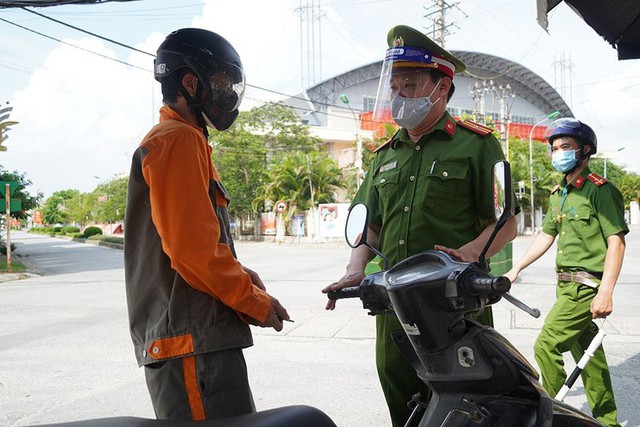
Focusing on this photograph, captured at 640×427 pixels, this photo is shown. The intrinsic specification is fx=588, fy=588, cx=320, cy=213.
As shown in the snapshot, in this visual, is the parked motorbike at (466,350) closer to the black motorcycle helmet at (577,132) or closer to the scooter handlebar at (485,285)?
the scooter handlebar at (485,285)

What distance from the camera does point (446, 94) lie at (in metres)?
2.56

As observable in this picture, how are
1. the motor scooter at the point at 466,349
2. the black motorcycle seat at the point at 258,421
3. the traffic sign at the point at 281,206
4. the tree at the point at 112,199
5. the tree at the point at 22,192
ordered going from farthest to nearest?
1. the tree at the point at 112,199
2. the traffic sign at the point at 281,206
3. the tree at the point at 22,192
4. the motor scooter at the point at 466,349
5. the black motorcycle seat at the point at 258,421

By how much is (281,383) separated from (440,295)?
3738mm

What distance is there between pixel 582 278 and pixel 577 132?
3.00 ft

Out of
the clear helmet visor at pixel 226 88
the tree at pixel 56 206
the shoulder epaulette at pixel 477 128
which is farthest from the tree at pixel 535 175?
the tree at pixel 56 206

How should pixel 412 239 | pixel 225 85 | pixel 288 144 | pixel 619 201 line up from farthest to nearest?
pixel 288 144
pixel 619 201
pixel 412 239
pixel 225 85

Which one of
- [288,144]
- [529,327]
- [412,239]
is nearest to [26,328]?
[529,327]

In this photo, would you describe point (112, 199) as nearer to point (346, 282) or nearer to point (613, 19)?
point (613, 19)

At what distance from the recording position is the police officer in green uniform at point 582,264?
3.50 meters

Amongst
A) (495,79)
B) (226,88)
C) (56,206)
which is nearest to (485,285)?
(226,88)

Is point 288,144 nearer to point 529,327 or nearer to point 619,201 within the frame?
point 529,327

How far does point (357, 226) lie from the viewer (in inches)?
A: 82.3

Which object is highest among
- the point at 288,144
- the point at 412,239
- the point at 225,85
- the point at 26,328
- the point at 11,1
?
the point at 288,144

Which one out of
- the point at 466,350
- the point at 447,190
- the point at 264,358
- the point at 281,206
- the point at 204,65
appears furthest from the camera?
the point at 281,206
